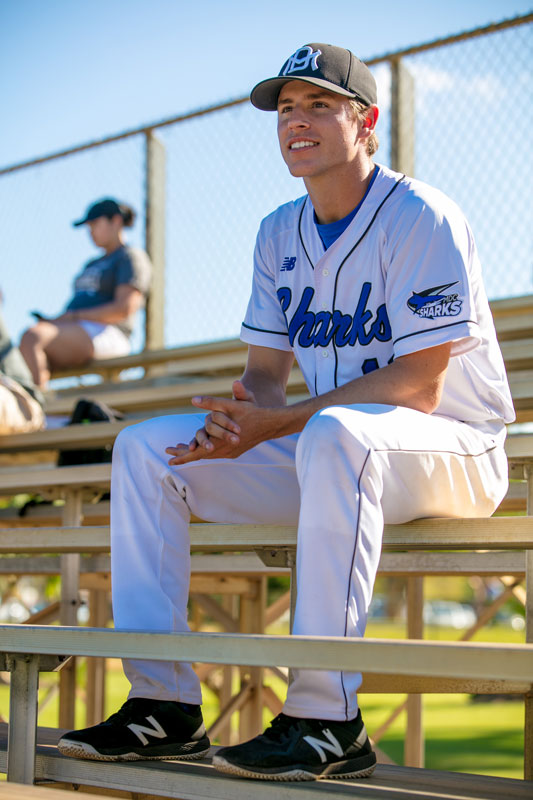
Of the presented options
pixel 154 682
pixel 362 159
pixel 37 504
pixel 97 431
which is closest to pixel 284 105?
pixel 362 159

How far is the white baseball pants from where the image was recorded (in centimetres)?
139

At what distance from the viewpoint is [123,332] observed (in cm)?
466

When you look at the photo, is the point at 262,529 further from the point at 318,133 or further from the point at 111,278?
the point at 111,278

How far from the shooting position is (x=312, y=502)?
1.42 metres

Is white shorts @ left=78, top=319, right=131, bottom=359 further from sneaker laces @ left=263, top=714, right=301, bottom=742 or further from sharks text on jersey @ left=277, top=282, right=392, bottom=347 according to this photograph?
sneaker laces @ left=263, top=714, right=301, bottom=742

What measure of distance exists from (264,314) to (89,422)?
1.40 metres

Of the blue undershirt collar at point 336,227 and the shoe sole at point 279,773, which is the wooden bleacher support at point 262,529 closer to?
the shoe sole at point 279,773

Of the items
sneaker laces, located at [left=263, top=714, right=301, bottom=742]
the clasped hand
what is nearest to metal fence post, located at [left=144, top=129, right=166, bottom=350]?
the clasped hand

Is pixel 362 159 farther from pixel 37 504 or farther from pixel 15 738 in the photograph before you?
pixel 37 504

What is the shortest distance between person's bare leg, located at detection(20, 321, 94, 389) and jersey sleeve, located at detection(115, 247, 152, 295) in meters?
0.32

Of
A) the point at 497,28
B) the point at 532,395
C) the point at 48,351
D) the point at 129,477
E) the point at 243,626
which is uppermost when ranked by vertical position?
the point at 497,28

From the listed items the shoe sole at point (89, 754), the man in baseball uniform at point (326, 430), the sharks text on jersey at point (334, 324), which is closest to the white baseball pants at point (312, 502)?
the man in baseball uniform at point (326, 430)

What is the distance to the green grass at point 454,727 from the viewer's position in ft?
24.4

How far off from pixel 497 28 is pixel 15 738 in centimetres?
322
